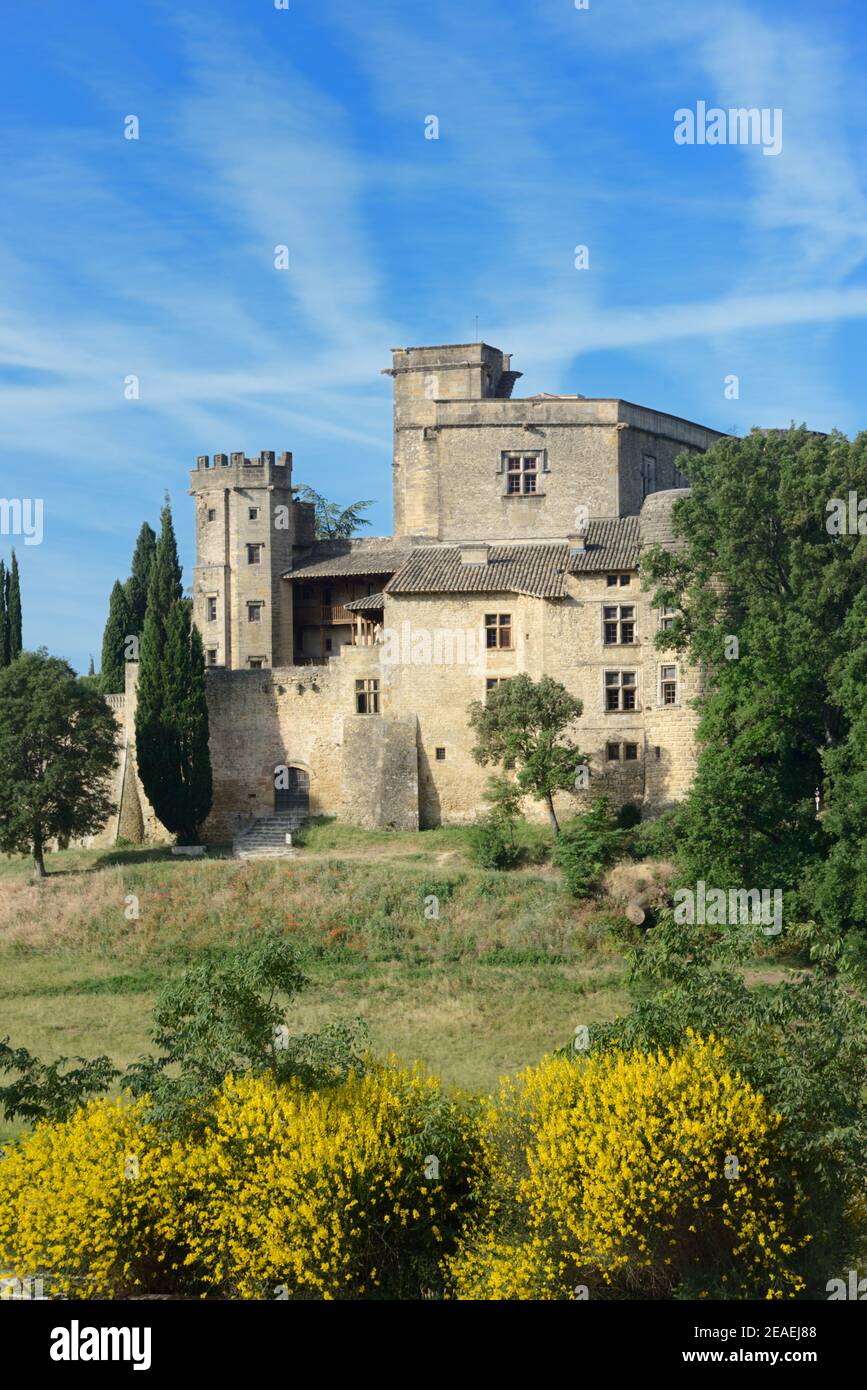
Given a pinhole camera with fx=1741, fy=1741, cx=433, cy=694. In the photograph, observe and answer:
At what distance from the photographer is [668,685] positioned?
41812mm

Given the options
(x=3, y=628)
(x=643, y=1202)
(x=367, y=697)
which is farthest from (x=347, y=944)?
(x=3, y=628)

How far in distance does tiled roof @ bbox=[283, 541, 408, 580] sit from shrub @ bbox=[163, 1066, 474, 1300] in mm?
30181

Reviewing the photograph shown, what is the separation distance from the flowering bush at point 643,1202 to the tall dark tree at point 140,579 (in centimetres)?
3975

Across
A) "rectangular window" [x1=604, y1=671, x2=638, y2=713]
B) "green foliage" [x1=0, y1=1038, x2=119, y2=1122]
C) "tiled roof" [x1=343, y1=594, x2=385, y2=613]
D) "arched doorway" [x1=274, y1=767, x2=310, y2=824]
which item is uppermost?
"tiled roof" [x1=343, y1=594, x2=385, y2=613]

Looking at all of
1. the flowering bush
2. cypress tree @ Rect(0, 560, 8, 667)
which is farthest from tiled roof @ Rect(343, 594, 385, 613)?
the flowering bush

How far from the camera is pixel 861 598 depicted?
3681 centimetres

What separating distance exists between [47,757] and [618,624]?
14705mm

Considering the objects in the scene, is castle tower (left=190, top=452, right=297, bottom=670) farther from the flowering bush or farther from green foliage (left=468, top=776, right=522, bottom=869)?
the flowering bush

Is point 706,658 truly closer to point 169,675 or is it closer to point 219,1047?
point 169,675

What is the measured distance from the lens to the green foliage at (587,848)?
38.4m

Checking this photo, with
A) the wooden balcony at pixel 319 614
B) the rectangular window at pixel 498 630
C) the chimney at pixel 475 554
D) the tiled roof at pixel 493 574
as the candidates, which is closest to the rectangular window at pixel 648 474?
the tiled roof at pixel 493 574

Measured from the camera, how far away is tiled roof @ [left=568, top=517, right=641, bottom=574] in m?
43.0
